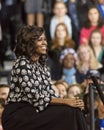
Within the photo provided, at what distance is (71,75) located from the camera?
10.8 metres

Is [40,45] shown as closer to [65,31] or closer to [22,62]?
[22,62]

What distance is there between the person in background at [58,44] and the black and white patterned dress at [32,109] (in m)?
4.35

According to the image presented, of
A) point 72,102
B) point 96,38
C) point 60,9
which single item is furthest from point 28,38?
point 60,9

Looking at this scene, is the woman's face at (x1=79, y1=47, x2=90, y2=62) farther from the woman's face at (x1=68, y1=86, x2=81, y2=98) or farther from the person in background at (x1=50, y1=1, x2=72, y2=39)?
the woman's face at (x1=68, y1=86, x2=81, y2=98)

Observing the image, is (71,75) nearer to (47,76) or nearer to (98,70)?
(98,70)

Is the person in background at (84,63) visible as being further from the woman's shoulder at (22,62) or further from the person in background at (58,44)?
the woman's shoulder at (22,62)

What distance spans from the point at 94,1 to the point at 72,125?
5.87m

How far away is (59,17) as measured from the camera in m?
11.6

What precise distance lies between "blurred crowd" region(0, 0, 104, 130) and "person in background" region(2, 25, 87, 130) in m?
3.87

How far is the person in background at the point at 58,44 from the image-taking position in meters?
11.0

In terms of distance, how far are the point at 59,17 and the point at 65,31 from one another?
18.7 inches

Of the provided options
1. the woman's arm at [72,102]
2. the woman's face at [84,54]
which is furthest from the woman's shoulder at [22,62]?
the woman's face at [84,54]

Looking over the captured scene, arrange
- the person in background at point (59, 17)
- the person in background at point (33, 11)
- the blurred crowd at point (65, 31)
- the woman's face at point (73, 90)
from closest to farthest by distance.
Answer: the woman's face at point (73, 90), the blurred crowd at point (65, 31), the person in background at point (59, 17), the person in background at point (33, 11)

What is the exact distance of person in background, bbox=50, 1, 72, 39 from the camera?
1148cm
